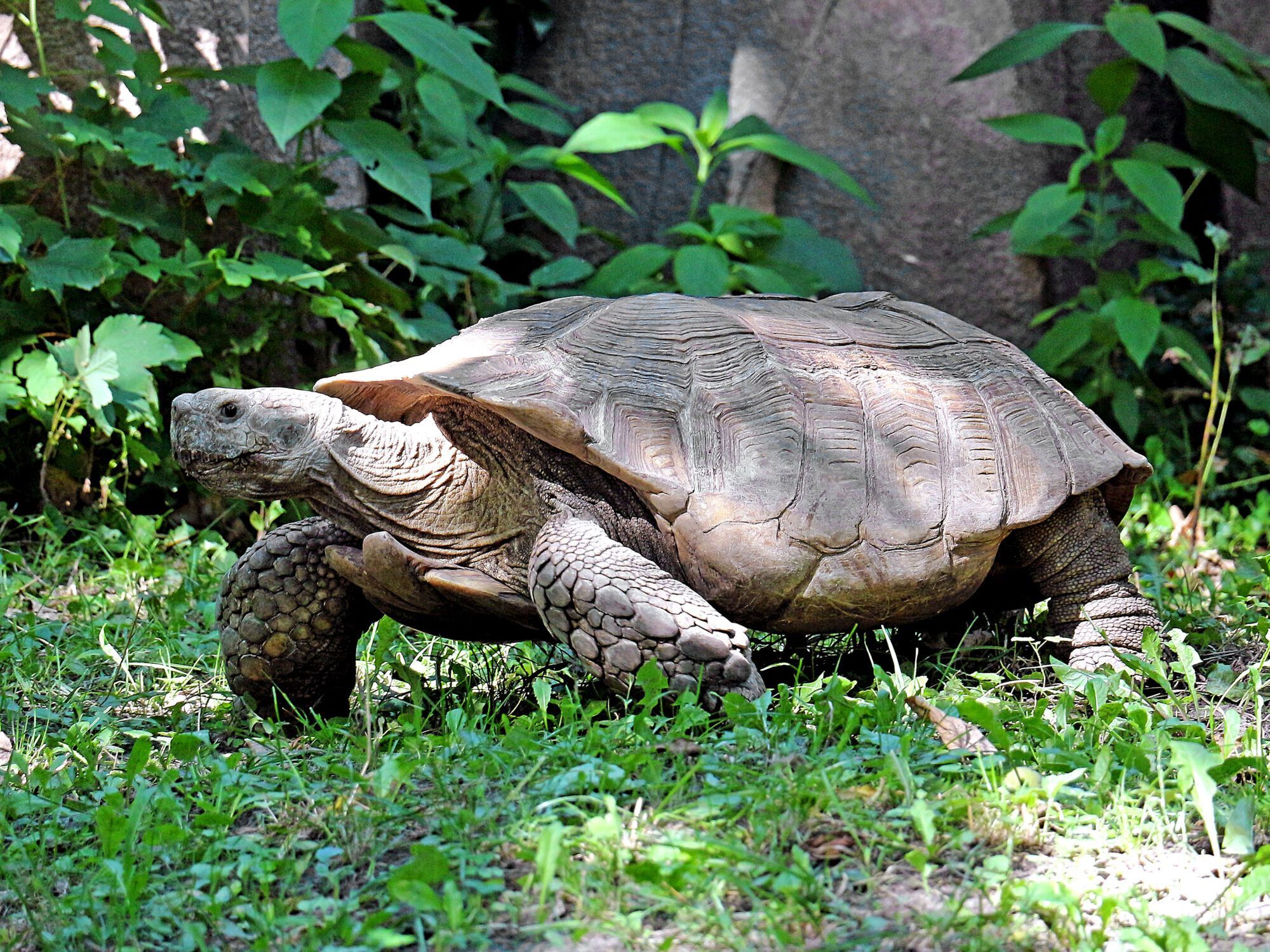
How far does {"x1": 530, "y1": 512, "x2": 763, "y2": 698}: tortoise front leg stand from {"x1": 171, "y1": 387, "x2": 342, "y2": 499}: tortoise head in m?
0.66

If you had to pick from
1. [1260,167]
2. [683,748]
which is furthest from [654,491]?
[1260,167]

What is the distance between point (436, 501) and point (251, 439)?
46 centimetres

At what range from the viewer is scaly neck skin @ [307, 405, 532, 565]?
122 inches

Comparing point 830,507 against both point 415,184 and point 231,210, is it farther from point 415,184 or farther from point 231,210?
point 231,210

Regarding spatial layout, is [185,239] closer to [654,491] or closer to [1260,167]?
[654,491]

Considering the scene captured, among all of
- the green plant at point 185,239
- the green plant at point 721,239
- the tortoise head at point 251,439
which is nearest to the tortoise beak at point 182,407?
the tortoise head at point 251,439

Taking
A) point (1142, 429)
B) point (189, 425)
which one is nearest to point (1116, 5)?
point (1142, 429)

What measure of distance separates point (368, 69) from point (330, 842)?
3.88 meters

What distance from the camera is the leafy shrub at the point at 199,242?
4.65 metres

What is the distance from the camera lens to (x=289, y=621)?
3146mm

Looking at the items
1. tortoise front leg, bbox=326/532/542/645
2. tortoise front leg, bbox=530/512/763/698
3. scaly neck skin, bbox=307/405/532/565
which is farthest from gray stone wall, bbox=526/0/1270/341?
tortoise front leg, bbox=530/512/763/698

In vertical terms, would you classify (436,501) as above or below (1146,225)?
below

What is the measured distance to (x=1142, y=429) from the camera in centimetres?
676

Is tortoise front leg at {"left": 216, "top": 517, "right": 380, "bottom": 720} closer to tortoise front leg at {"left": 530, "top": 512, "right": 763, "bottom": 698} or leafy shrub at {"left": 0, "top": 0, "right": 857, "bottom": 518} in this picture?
tortoise front leg at {"left": 530, "top": 512, "right": 763, "bottom": 698}
